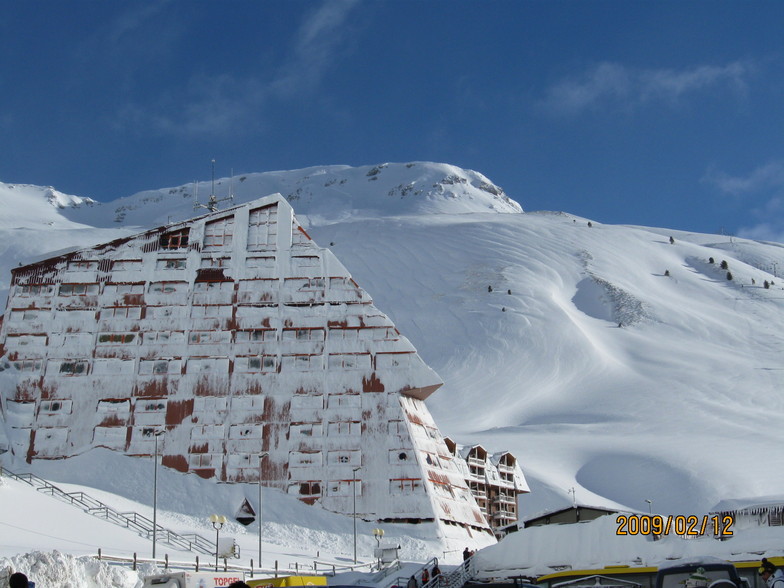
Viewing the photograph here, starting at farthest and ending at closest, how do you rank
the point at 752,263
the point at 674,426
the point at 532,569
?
the point at 752,263 → the point at 674,426 → the point at 532,569

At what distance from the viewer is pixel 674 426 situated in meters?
91.8

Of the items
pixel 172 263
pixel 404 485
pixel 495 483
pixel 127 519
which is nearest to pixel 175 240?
pixel 172 263

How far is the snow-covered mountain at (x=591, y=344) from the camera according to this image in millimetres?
81250

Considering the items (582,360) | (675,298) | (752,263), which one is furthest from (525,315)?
(752,263)

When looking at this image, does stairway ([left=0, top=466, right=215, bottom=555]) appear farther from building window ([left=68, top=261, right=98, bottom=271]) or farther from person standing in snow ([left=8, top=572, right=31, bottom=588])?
person standing in snow ([left=8, top=572, right=31, bottom=588])

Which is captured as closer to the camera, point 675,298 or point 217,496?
point 217,496

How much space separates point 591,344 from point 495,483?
47.8 meters

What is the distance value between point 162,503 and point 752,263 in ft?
499

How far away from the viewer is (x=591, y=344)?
120 m

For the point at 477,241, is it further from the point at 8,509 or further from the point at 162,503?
the point at 8,509

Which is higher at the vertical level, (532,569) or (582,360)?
(582,360)

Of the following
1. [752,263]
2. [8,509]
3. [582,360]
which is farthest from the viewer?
[752,263]
